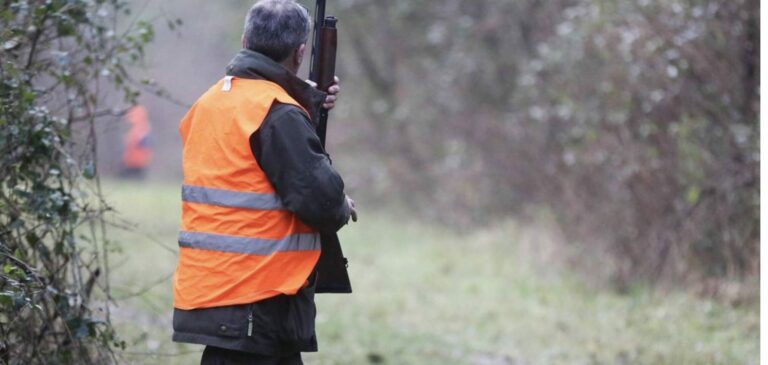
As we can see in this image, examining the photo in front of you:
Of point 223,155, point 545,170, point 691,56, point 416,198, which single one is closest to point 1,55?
point 223,155

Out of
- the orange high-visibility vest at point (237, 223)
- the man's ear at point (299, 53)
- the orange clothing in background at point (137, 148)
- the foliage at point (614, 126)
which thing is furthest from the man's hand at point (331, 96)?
the orange clothing in background at point (137, 148)

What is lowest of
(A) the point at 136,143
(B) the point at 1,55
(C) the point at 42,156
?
(A) the point at 136,143

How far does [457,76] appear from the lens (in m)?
18.3

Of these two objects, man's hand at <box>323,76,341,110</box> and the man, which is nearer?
the man

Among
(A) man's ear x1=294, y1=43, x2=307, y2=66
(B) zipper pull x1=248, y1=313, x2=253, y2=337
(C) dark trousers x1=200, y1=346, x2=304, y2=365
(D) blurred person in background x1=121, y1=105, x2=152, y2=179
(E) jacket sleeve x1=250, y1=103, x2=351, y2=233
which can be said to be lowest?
(D) blurred person in background x1=121, y1=105, x2=152, y2=179

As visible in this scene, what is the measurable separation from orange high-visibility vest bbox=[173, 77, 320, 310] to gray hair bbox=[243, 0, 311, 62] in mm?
147

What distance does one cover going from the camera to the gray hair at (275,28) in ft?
14.1

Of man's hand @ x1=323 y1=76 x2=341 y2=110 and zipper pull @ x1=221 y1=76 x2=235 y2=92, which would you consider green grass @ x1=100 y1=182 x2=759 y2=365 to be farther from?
zipper pull @ x1=221 y1=76 x2=235 y2=92

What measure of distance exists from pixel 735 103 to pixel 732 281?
1681mm

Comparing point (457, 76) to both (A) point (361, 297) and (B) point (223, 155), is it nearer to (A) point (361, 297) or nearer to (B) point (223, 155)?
(A) point (361, 297)

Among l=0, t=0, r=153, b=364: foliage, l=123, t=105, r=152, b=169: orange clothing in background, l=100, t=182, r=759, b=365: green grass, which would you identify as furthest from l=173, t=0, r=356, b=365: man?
l=123, t=105, r=152, b=169: orange clothing in background

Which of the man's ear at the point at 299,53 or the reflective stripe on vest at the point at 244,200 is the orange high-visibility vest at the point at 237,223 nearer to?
the reflective stripe on vest at the point at 244,200

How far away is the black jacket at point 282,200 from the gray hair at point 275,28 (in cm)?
5

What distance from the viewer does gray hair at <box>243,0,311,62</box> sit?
14.1ft
